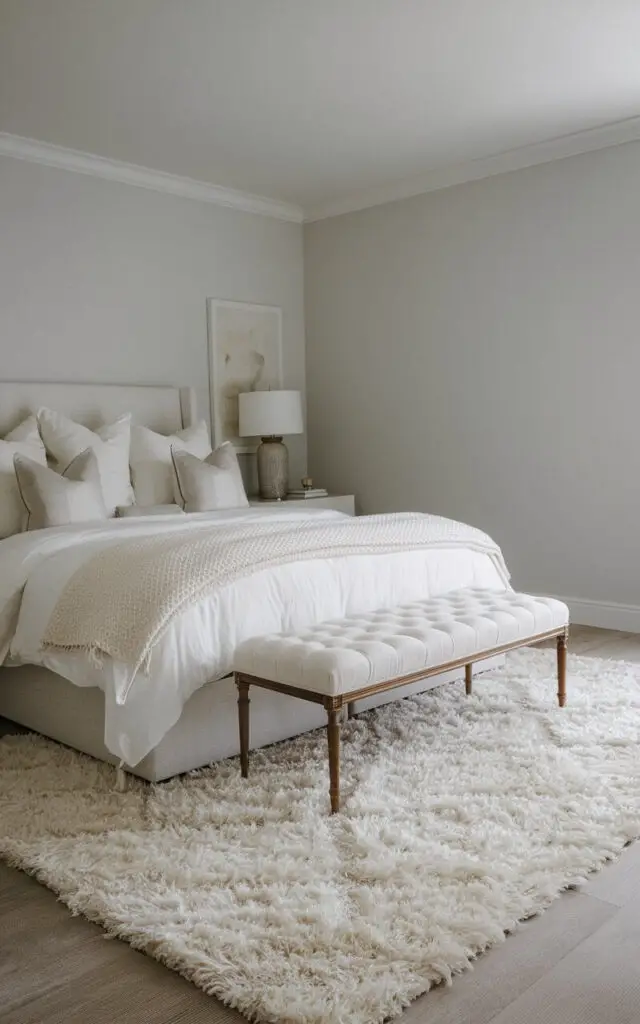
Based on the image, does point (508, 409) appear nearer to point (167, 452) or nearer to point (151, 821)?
point (167, 452)

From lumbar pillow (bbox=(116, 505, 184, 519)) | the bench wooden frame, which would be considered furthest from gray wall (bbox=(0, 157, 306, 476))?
the bench wooden frame

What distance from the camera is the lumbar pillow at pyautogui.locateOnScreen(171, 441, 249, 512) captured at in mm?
4582

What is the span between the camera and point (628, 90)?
13.7ft

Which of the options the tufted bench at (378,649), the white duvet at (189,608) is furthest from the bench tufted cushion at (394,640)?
the white duvet at (189,608)

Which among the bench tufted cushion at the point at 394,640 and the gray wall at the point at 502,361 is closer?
the bench tufted cushion at the point at 394,640

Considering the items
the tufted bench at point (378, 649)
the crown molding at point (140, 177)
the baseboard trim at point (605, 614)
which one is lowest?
the baseboard trim at point (605, 614)

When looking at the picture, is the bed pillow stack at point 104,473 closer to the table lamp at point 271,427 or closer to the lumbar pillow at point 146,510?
the lumbar pillow at point 146,510

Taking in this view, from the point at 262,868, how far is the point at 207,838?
23 cm

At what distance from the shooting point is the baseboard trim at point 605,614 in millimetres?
4770

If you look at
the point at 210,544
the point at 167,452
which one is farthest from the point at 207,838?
the point at 167,452

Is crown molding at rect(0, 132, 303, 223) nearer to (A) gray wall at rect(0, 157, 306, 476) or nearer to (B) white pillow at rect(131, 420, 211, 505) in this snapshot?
(A) gray wall at rect(0, 157, 306, 476)

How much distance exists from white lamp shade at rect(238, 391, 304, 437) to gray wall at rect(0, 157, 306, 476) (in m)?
0.27

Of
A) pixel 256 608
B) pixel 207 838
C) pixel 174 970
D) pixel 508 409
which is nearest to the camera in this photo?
pixel 174 970

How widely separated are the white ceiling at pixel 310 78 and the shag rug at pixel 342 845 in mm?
2650
